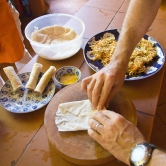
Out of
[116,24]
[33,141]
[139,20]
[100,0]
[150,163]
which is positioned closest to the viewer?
[150,163]

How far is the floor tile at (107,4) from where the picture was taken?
1339 mm

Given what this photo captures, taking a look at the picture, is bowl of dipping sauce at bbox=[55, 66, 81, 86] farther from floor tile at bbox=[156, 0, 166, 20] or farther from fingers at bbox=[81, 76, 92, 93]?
floor tile at bbox=[156, 0, 166, 20]

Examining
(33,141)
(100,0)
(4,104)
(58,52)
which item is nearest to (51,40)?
(58,52)

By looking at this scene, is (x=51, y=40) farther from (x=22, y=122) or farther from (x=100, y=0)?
(x=100, y=0)

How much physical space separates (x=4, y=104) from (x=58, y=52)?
327 mm

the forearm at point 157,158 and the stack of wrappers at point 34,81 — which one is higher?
the stack of wrappers at point 34,81

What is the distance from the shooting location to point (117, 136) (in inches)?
23.2

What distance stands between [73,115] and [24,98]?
23cm

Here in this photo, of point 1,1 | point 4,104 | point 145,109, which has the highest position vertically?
point 1,1

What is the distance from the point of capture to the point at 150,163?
551mm

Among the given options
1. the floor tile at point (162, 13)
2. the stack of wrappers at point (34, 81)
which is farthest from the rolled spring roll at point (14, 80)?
the floor tile at point (162, 13)

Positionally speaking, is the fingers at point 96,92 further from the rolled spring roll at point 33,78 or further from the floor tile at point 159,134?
the floor tile at point 159,134

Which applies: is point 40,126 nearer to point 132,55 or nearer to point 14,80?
point 14,80

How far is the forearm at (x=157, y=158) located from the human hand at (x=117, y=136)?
45mm
